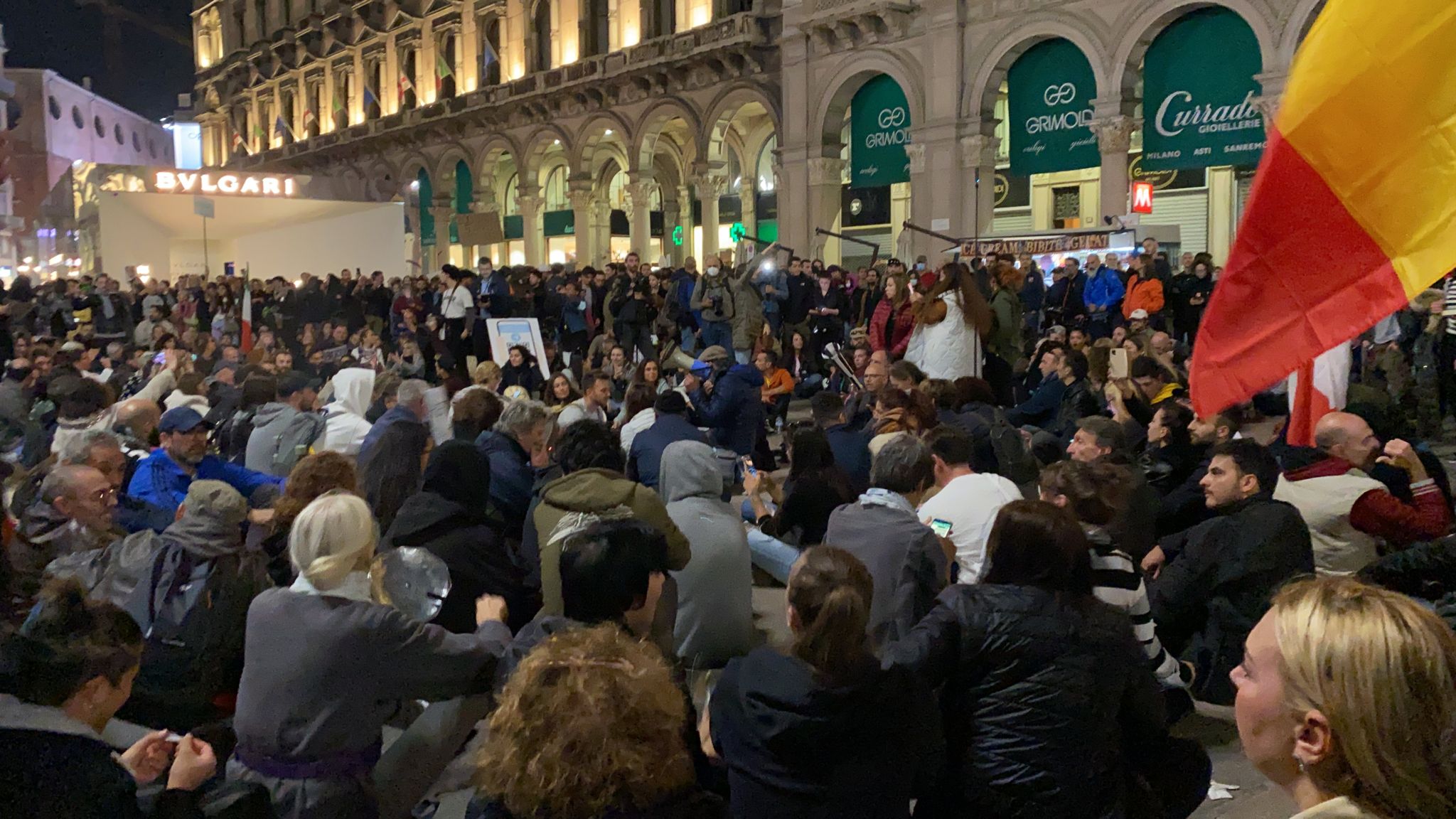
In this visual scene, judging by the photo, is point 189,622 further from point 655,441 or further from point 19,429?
point 19,429

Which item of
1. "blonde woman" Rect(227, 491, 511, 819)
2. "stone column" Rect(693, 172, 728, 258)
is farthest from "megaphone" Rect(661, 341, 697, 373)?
"stone column" Rect(693, 172, 728, 258)

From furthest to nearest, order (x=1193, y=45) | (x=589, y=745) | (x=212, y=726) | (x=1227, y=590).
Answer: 1. (x=1193, y=45)
2. (x=1227, y=590)
3. (x=212, y=726)
4. (x=589, y=745)

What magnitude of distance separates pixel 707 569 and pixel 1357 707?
135 inches

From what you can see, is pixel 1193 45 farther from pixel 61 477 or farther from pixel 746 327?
pixel 61 477

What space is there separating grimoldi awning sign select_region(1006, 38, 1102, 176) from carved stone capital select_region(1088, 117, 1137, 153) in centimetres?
45

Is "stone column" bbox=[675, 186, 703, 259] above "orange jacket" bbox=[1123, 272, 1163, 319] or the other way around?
above

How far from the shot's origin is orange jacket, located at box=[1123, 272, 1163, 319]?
44.9 ft

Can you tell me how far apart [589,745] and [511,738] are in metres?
0.16

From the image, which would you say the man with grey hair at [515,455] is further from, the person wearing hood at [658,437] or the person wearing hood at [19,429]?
the person wearing hood at [19,429]

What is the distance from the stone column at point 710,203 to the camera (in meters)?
28.4

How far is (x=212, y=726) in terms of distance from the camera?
3348 mm

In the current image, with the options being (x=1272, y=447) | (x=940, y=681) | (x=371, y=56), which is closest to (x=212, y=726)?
(x=940, y=681)

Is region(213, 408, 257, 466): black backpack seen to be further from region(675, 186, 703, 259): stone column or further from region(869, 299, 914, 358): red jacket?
region(675, 186, 703, 259): stone column

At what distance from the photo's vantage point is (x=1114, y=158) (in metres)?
19.0
